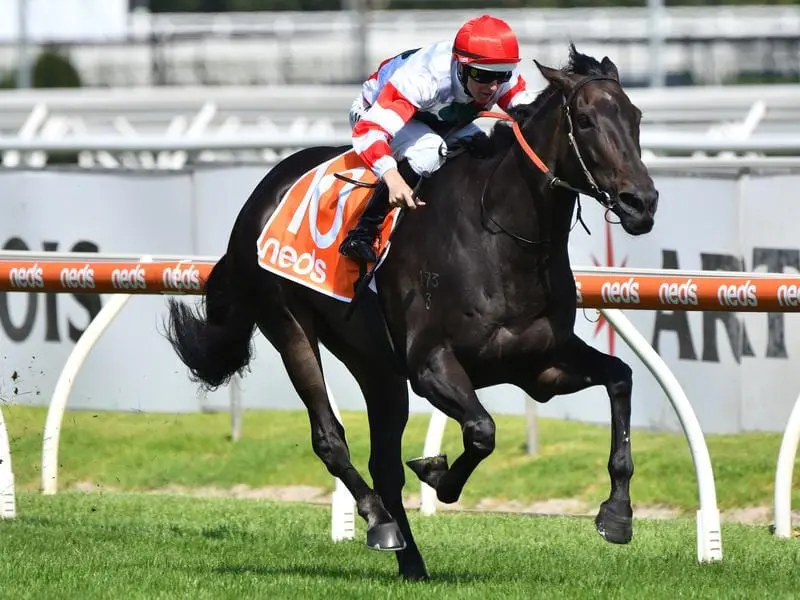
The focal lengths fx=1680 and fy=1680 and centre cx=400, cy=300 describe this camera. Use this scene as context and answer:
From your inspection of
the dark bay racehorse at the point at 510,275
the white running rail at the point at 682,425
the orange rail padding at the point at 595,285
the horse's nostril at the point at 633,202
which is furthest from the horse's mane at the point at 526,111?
the white running rail at the point at 682,425

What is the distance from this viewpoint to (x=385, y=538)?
5387 mm

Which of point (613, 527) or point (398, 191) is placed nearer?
point (613, 527)

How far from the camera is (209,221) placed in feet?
→ 32.2

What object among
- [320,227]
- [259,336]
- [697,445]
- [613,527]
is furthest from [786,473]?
[259,336]

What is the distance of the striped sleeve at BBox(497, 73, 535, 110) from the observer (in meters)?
5.57

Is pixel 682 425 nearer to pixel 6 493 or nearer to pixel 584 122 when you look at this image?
pixel 584 122

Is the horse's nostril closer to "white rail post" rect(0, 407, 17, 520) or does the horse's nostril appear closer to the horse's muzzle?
the horse's muzzle

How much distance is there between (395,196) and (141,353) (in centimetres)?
485

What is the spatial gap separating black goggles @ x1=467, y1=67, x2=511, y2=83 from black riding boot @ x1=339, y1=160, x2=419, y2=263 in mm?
455

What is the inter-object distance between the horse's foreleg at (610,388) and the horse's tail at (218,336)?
4.94 feet

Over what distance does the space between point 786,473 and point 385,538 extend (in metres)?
1.91

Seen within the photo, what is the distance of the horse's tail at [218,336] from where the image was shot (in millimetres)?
6457

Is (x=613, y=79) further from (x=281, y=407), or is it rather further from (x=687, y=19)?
(x=687, y=19)

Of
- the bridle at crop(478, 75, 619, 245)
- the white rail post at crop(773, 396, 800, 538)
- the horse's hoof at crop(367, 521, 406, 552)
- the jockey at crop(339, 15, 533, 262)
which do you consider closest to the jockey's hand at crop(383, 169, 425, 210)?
the jockey at crop(339, 15, 533, 262)
